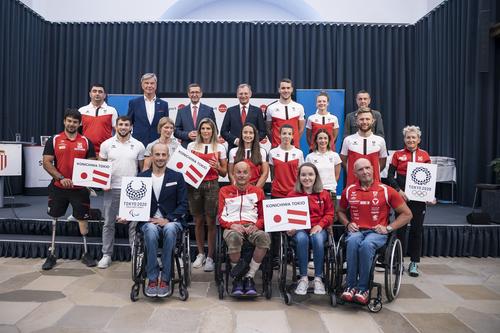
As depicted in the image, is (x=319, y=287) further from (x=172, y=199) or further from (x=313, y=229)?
(x=172, y=199)

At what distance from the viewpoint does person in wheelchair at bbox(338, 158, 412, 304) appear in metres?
2.67

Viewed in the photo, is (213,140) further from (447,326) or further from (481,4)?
(481,4)

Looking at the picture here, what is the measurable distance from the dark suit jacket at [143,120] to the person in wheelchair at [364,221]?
2066mm

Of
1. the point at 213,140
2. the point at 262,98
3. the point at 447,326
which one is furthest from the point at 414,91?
the point at 447,326

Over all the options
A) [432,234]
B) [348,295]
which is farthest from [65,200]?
[432,234]

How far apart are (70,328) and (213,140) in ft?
5.91

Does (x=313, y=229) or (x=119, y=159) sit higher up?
(x=119, y=159)

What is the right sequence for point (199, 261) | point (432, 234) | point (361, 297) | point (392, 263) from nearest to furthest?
point (361, 297), point (392, 263), point (199, 261), point (432, 234)

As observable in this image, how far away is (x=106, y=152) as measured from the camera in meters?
3.63

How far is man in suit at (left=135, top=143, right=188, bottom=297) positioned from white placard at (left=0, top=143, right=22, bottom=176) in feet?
10.3

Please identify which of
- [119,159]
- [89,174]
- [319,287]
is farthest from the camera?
[119,159]

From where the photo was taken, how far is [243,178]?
3.03 meters

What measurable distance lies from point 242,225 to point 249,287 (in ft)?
1.46

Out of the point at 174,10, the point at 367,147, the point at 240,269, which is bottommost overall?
the point at 240,269
